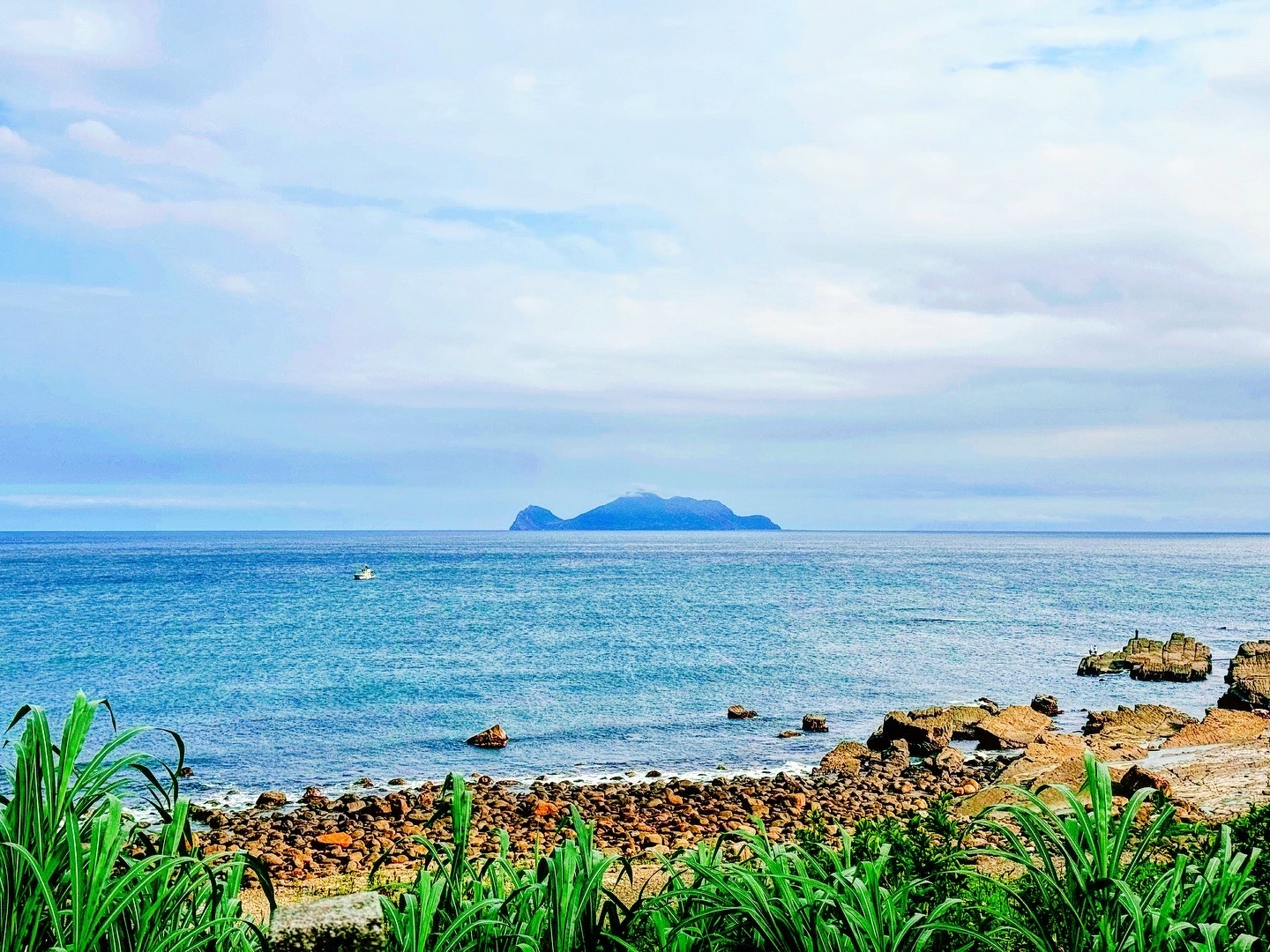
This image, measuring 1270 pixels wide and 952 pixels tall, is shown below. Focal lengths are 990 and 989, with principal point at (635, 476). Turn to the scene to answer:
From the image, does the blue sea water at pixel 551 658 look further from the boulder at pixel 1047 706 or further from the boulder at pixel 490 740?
the boulder at pixel 1047 706

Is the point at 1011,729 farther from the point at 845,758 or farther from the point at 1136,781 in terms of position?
the point at 1136,781

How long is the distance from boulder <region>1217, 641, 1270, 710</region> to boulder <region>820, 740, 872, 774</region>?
12329mm

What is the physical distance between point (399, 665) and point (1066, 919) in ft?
123

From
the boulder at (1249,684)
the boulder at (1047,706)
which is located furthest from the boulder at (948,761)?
the boulder at (1249,684)

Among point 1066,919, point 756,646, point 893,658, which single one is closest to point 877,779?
point 1066,919

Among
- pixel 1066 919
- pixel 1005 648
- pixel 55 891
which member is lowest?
pixel 1005 648

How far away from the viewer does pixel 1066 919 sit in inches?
151

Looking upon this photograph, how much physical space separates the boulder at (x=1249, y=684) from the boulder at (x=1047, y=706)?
14.7ft

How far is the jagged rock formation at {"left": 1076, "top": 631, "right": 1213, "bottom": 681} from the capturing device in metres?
36.0

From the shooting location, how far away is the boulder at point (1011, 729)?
2253cm

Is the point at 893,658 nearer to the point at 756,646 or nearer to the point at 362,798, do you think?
the point at 756,646

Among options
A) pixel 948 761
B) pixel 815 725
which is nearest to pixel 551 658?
pixel 815 725

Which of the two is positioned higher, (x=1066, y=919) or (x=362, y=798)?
(x=1066, y=919)

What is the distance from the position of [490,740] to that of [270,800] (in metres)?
6.96
